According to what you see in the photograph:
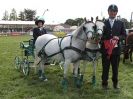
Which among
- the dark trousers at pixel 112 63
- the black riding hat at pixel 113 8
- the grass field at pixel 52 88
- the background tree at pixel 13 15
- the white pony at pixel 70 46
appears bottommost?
the grass field at pixel 52 88

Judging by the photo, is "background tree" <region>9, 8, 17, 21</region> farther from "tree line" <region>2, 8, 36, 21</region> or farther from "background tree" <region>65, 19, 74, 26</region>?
"background tree" <region>65, 19, 74, 26</region>

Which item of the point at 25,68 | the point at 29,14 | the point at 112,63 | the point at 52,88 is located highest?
the point at 29,14

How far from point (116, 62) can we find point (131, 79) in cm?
213

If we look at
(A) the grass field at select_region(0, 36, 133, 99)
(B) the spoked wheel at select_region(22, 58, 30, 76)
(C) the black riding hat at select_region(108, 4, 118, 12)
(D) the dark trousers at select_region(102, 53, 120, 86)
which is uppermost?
(C) the black riding hat at select_region(108, 4, 118, 12)

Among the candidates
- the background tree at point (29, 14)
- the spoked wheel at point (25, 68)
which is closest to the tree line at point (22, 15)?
the background tree at point (29, 14)

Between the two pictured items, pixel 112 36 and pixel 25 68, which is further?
pixel 25 68

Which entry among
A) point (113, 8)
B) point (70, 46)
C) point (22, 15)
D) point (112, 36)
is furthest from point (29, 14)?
point (113, 8)

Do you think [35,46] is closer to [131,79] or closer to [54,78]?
[54,78]

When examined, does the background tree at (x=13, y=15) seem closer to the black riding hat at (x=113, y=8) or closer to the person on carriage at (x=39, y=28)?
the person on carriage at (x=39, y=28)

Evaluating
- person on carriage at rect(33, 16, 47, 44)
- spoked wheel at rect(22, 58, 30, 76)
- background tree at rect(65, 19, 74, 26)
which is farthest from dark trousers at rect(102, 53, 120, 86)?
background tree at rect(65, 19, 74, 26)

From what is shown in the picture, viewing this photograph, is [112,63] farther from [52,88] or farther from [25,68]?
[25,68]

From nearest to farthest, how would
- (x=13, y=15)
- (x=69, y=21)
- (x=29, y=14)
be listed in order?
(x=69, y=21) → (x=29, y=14) → (x=13, y=15)

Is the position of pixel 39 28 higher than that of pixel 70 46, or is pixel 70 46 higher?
pixel 39 28

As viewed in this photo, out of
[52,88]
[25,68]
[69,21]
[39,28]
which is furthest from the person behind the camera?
[69,21]
